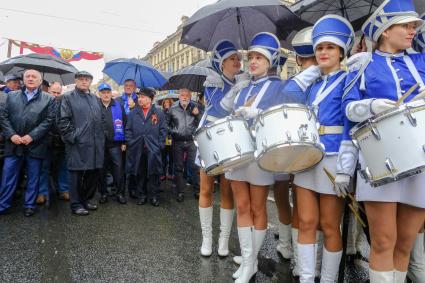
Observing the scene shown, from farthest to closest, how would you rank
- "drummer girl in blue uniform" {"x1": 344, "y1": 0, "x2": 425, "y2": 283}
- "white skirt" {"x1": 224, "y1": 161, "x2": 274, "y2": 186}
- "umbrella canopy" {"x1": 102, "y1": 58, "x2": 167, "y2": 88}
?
"umbrella canopy" {"x1": 102, "y1": 58, "x2": 167, "y2": 88} → "white skirt" {"x1": 224, "y1": 161, "x2": 274, "y2": 186} → "drummer girl in blue uniform" {"x1": 344, "y1": 0, "x2": 425, "y2": 283}

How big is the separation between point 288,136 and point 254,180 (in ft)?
3.07

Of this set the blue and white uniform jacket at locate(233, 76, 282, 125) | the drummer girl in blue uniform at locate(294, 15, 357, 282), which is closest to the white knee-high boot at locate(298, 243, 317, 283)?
the drummer girl in blue uniform at locate(294, 15, 357, 282)

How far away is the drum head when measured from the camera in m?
2.54

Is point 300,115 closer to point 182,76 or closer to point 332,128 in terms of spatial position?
point 332,128

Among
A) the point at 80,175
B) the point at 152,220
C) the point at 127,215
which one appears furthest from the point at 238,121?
the point at 80,175

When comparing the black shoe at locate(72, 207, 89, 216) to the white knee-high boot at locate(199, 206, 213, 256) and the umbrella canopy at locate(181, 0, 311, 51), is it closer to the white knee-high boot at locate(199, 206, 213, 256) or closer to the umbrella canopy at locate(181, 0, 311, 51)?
the white knee-high boot at locate(199, 206, 213, 256)

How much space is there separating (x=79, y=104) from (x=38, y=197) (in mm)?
1866

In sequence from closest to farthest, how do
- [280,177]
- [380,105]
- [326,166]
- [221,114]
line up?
1. [380,105]
2. [326,166]
3. [280,177]
4. [221,114]

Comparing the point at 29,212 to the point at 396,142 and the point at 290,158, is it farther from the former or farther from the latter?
the point at 396,142

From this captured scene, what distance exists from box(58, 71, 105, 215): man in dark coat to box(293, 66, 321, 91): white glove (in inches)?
153

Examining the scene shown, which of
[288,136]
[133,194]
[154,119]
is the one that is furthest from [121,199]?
[288,136]

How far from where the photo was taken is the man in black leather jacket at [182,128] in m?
6.89

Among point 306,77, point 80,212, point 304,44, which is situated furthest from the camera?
point 80,212

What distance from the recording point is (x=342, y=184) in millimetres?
2533
